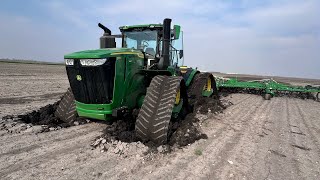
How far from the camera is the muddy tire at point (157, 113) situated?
5.76 metres

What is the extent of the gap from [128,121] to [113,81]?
121 cm

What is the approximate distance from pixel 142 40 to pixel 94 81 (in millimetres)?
2302

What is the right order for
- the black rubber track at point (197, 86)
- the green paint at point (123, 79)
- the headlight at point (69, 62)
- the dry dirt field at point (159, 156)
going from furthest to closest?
the black rubber track at point (197, 86) → the headlight at point (69, 62) → the green paint at point (123, 79) → the dry dirt field at point (159, 156)

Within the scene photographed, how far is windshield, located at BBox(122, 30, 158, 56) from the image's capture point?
310 inches

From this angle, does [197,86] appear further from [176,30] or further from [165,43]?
[165,43]

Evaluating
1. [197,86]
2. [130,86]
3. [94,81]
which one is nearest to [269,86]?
[197,86]

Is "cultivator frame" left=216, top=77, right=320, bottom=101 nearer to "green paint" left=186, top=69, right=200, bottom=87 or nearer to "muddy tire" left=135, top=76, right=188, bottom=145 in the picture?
"green paint" left=186, top=69, right=200, bottom=87

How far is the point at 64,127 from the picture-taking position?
723 cm

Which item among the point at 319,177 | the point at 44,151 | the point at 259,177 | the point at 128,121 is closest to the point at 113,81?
the point at 128,121

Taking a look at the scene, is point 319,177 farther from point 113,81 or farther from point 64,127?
point 64,127

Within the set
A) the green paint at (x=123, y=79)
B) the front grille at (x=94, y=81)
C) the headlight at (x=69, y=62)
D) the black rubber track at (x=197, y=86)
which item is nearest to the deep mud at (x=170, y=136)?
the green paint at (x=123, y=79)

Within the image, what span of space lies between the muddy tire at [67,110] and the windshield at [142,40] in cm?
203

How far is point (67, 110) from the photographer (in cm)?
754

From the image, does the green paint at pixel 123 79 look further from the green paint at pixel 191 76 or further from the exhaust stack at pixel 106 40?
the green paint at pixel 191 76
